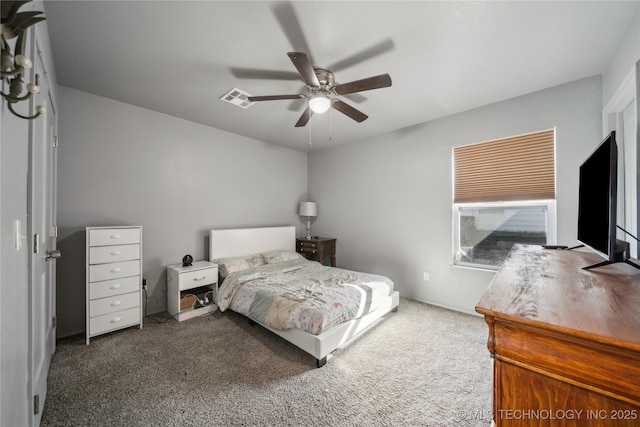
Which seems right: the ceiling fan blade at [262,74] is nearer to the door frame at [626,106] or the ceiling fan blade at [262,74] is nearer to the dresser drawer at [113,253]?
the dresser drawer at [113,253]

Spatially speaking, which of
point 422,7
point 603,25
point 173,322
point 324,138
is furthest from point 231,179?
point 603,25

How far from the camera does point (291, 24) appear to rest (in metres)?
1.69

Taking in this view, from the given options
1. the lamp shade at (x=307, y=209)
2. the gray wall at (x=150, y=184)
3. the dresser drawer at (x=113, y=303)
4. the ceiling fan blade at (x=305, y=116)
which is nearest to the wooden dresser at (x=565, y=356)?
the ceiling fan blade at (x=305, y=116)

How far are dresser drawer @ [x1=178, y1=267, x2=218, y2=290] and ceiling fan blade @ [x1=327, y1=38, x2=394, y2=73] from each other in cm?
270

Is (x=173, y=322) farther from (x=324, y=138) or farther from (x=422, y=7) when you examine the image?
(x=422, y=7)

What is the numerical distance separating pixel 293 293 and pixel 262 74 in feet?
7.00

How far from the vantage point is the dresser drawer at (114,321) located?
2373 mm

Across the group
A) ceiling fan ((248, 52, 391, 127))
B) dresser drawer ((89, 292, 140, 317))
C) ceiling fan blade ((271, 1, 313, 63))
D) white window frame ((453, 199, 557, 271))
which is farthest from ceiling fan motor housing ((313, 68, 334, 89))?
dresser drawer ((89, 292, 140, 317))

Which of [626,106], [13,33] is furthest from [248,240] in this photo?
[626,106]

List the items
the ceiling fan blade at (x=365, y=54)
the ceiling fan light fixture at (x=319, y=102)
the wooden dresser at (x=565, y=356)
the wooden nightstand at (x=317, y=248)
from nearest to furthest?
the wooden dresser at (x=565, y=356)
the ceiling fan blade at (x=365, y=54)
the ceiling fan light fixture at (x=319, y=102)
the wooden nightstand at (x=317, y=248)

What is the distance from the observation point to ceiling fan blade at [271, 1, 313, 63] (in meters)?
1.56

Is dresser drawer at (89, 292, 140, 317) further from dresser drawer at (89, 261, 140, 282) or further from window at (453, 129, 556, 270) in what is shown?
window at (453, 129, 556, 270)

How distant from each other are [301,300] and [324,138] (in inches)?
109

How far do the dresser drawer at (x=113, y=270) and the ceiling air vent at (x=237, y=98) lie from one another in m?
2.04
